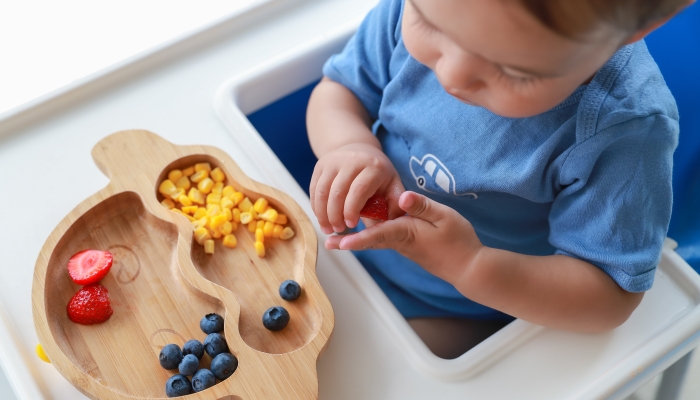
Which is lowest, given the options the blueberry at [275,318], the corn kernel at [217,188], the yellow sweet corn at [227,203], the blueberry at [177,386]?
the blueberry at [275,318]

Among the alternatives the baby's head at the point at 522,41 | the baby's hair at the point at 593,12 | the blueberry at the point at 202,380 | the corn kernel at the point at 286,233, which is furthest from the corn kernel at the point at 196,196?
the baby's hair at the point at 593,12

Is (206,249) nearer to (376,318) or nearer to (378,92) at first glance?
(376,318)

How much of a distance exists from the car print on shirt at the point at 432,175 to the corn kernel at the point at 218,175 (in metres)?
0.26

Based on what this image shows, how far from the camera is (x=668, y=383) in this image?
94cm

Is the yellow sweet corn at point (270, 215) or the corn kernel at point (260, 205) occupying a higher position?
the corn kernel at point (260, 205)

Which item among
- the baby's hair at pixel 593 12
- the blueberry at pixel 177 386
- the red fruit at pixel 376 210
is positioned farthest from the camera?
the red fruit at pixel 376 210

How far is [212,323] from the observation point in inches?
27.4

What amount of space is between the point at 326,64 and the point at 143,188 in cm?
33

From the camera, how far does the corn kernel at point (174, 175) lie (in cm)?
80

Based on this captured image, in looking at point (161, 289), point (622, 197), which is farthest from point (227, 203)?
point (622, 197)

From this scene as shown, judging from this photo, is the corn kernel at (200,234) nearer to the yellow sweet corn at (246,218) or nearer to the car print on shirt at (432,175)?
the yellow sweet corn at (246,218)

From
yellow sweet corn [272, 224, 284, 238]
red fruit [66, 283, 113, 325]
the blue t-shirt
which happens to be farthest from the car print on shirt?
red fruit [66, 283, 113, 325]

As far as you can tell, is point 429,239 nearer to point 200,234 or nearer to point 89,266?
point 200,234

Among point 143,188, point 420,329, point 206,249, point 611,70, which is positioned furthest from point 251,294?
point 611,70
